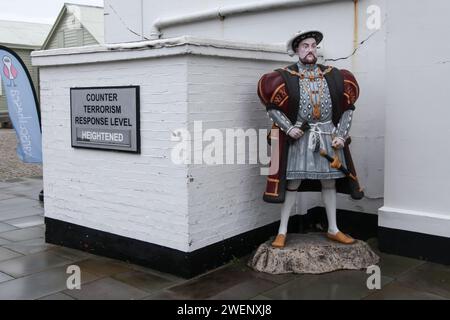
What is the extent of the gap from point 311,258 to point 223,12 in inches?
154

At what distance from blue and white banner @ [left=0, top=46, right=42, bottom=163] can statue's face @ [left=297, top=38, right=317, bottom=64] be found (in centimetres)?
450

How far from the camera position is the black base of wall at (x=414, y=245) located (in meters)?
5.05

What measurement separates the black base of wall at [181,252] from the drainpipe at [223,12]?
8.06 ft

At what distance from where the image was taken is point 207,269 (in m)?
4.96

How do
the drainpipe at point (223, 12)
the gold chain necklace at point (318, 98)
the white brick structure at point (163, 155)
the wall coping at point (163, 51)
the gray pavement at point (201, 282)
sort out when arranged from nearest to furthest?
the gray pavement at point (201, 282) → the wall coping at point (163, 51) → the white brick structure at point (163, 155) → the gold chain necklace at point (318, 98) → the drainpipe at point (223, 12)

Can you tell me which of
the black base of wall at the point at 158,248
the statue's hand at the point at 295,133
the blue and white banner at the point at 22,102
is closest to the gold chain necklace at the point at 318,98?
the statue's hand at the point at 295,133

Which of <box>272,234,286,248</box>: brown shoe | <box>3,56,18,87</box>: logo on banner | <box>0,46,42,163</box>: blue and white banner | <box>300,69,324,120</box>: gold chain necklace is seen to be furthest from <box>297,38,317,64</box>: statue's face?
<box>3,56,18,87</box>: logo on banner

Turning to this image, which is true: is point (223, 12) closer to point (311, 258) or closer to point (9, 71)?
point (9, 71)

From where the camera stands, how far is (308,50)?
4.86 meters

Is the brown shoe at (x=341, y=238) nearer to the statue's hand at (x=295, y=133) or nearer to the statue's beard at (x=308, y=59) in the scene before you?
the statue's hand at (x=295, y=133)

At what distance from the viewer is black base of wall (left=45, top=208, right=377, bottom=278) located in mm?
4855

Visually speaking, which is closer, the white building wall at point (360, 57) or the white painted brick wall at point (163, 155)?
the white painted brick wall at point (163, 155)
